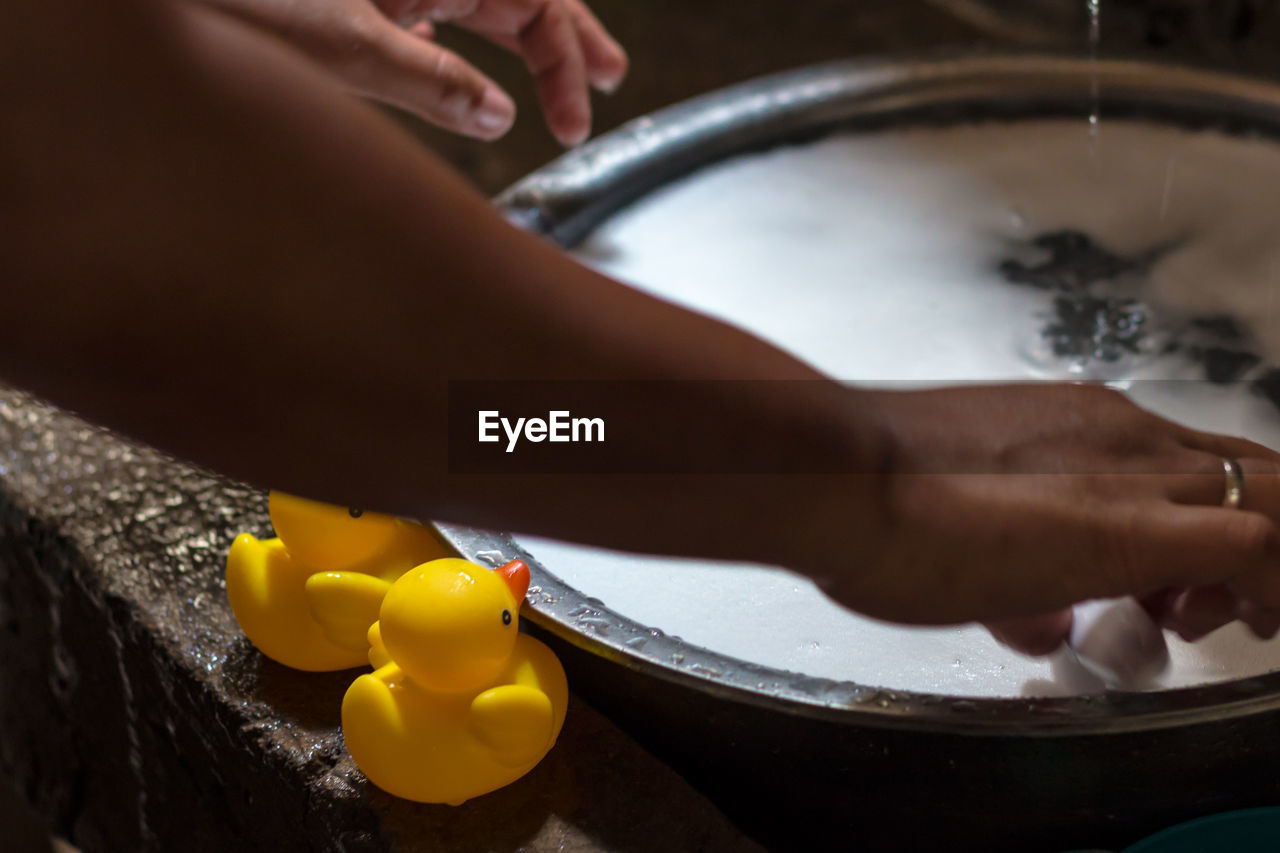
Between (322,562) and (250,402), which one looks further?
(322,562)

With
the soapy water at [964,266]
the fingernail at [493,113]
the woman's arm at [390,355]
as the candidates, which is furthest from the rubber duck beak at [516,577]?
the fingernail at [493,113]

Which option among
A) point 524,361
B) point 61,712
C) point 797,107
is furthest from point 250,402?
point 797,107

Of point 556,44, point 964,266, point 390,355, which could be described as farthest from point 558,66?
point 390,355

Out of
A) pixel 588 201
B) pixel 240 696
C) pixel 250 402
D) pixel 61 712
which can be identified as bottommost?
pixel 61 712

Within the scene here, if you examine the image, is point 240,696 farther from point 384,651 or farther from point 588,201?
point 588,201

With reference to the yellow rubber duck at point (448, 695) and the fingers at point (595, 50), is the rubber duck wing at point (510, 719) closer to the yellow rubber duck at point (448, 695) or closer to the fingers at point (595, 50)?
the yellow rubber duck at point (448, 695)

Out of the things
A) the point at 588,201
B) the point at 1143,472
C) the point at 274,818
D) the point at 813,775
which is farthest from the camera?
the point at 588,201

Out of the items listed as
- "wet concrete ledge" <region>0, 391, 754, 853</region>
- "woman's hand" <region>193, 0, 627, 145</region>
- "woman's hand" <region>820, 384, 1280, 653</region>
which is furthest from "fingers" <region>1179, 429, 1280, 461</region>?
"woman's hand" <region>193, 0, 627, 145</region>
